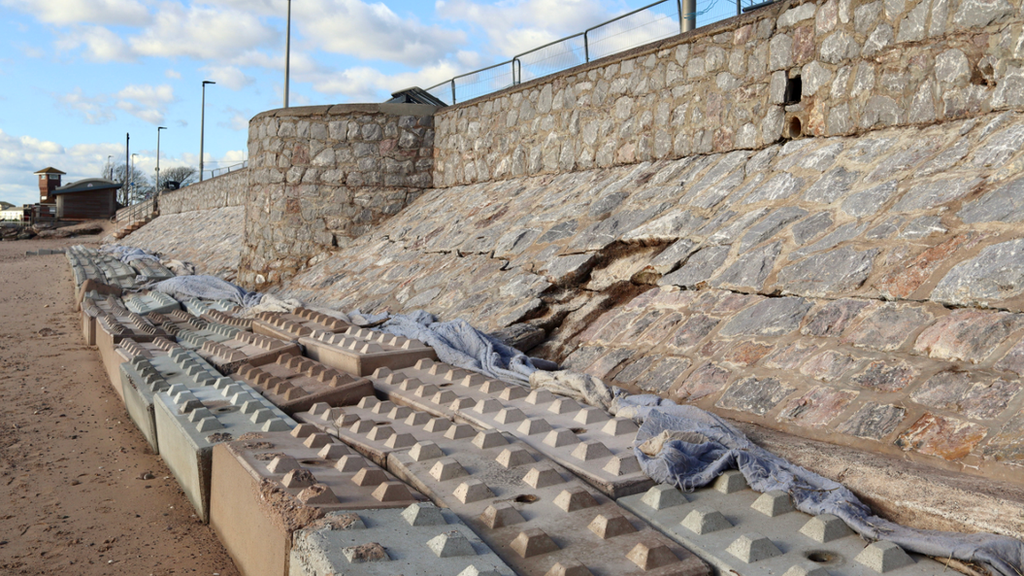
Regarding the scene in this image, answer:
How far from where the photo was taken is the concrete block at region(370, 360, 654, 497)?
9.15ft

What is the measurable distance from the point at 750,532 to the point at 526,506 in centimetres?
71

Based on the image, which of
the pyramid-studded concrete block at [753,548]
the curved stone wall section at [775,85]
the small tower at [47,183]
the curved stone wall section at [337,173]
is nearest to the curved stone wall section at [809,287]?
the curved stone wall section at [775,85]

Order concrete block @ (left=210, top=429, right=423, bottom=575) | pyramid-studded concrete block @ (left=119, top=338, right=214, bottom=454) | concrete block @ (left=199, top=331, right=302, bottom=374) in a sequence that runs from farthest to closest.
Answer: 1. concrete block @ (left=199, top=331, right=302, bottom=374)
2. pyramid-studded concrete block @ (left=119, top=338, right=214, bottom=454)
3. concrete block @ (left=210, top=429, right=423, bottom=575)

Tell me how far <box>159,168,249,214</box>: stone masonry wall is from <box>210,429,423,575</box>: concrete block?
16.3 metres

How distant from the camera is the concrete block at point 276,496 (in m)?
2.26

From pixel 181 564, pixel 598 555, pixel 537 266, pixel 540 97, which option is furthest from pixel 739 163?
pixel 181 564

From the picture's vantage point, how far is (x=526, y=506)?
250 cm

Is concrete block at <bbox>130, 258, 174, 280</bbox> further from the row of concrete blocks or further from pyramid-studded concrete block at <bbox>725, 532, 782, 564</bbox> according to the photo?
pyramid-studded concrete block at <bbox>725, 532, 782, 564</bbox>

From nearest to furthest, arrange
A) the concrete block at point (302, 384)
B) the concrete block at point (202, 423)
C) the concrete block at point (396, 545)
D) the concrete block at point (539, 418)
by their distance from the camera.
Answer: the concrete block at point (396, 545)
the concrete block at point (539, 418)
the concrete block at point (202, 423)
the concrete block at point (302, 384)

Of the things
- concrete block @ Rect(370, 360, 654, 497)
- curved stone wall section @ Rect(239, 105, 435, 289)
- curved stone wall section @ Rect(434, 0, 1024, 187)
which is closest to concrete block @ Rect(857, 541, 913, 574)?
concrete block @ Rect(370, 360, 654, 497)

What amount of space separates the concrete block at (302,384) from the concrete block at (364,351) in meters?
0.17

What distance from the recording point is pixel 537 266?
635 centimetres

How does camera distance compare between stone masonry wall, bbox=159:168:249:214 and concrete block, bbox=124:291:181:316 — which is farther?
stone masonry wall, bbox=159:168:249:214

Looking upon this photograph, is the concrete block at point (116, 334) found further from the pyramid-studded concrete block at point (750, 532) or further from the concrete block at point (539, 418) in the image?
the pyramid-studded concrete block at point (750, 532)
